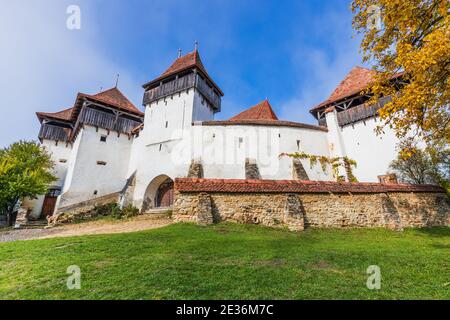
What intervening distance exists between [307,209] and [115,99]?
20.5 m

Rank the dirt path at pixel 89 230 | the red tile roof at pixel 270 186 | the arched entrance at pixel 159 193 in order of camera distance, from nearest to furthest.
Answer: the red tile roof at pixel 270 186, the dirt path at pixel 89 230, the arched entrance at pixel 159 193

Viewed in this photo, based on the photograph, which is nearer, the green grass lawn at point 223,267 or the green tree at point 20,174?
the green grass lawn at point 223,267

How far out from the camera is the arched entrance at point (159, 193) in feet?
56.6

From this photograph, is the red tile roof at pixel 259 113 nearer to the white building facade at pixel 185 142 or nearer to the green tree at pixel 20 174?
the white building facade at pixel 185 142

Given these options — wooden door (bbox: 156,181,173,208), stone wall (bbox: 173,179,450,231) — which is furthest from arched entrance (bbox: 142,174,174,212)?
stone wall (bbox: 173,179,450,231)

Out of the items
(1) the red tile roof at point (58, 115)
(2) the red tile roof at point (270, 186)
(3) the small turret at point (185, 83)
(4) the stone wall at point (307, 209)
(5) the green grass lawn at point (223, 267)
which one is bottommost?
(5) the green grass lawn at point (223, 267)

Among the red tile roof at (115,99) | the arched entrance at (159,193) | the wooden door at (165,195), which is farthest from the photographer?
the red tile roof at (115,99)

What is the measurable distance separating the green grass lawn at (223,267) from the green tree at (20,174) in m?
10.5

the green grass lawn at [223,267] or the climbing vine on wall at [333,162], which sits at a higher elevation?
the climbing vine on wall at [333,162]

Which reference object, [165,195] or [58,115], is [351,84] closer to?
[165,195]

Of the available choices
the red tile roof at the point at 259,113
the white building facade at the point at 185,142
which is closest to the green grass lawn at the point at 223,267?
the white building facade at the point at 185,142

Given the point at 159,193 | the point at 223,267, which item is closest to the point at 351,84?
the point at 159,193

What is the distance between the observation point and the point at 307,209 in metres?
9.45
